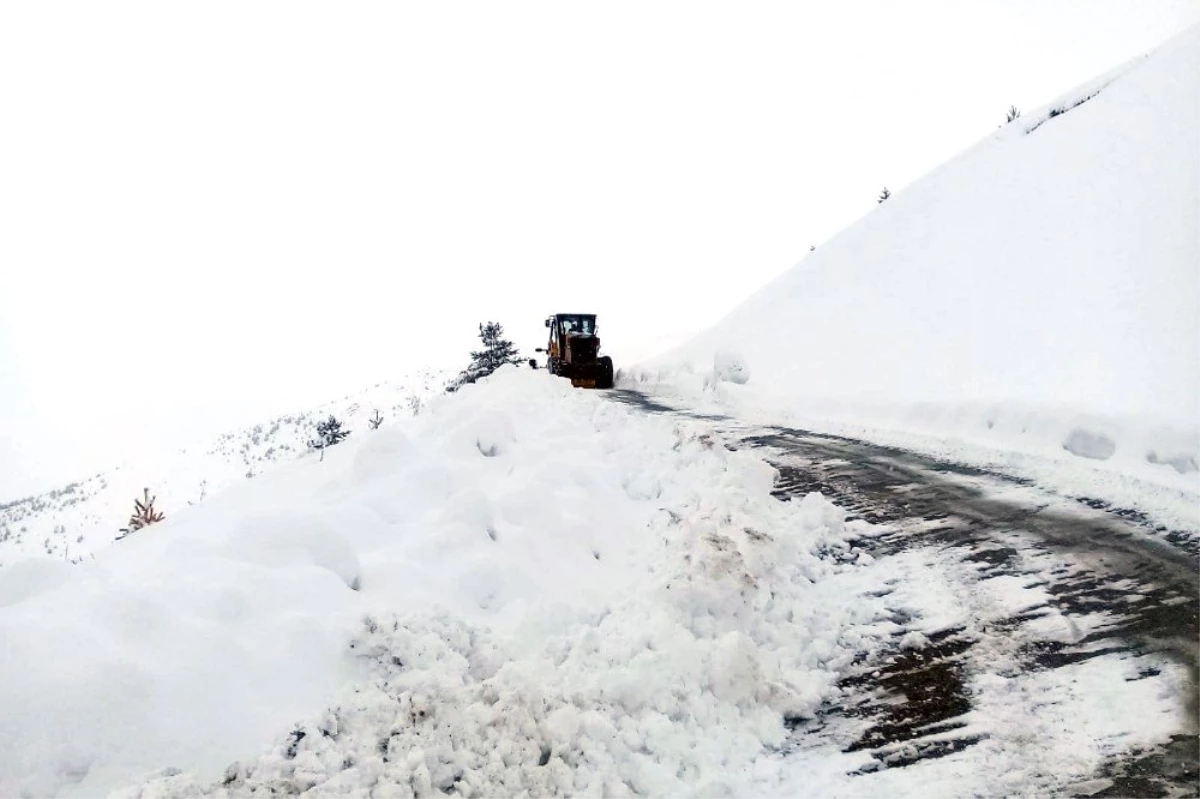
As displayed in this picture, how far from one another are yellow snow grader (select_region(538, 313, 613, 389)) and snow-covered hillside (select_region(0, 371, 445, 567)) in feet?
35.3

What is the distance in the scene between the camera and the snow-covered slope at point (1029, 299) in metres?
10.8

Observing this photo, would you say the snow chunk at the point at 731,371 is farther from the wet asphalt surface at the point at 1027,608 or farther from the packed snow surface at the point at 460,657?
the packed snow surface at the point at 460,657

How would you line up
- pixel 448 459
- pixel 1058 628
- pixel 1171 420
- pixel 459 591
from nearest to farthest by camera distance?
pixel 1058 628 < pixel 459 591 < pixel 448 459 < pixel 1171 420

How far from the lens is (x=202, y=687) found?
272cm

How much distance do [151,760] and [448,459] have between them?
14.1 ft

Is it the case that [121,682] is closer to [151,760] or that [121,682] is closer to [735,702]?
[151,760]

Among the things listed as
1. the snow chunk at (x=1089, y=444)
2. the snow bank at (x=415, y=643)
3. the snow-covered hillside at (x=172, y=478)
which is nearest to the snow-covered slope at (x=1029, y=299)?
the snow chunk at (x=1089, y=444)

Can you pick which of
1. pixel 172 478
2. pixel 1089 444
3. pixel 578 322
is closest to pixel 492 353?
pixel 578 322

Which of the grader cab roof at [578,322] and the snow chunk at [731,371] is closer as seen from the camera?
the snow chunk at [731,371]

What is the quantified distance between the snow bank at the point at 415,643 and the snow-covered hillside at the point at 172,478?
20.8m

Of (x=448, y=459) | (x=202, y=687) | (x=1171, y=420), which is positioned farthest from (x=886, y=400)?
(x=202, y=687)

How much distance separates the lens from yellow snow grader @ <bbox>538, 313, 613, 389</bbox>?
73.3 feet

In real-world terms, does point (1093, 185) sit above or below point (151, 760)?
above

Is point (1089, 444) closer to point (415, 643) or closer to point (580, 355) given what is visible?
point (415, 643)
